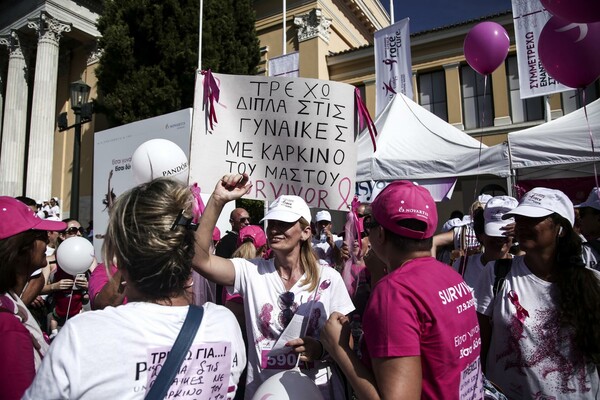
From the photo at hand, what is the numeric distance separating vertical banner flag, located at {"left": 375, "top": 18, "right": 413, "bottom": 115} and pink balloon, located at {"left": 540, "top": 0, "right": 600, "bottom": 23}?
850 centimetres

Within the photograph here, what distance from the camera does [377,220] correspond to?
5.36 feet

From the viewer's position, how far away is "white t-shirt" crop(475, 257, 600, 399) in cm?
193

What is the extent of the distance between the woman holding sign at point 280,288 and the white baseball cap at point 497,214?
1161 mm

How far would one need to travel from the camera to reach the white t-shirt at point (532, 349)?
1.93m

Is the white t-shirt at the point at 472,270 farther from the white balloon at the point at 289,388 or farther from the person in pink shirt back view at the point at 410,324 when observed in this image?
the white balloon at the point at 289,388

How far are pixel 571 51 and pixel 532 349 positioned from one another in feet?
9.15

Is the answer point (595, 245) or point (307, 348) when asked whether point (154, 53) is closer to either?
point (595, 245)

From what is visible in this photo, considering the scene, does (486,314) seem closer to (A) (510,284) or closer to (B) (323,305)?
(A) (510,284)

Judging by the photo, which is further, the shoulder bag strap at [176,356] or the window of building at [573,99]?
the window of building at [573,99]

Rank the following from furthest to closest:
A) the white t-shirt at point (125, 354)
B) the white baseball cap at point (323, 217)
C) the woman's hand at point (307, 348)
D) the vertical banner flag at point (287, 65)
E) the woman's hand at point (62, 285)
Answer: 1. the vertical banner flag at point (287, 65)
2. the white baseball cap at point (323, 217)
3. the woman's hand at point (62, 285)
4. the woman's hand at point (307, 348)
5. the white t-shirt at point (125, 354)

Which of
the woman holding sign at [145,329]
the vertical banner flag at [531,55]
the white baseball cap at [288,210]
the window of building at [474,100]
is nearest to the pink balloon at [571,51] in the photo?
the white baseball cap at [288,210]

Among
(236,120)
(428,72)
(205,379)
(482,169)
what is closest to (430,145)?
(482,169)

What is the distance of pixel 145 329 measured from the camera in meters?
1.15

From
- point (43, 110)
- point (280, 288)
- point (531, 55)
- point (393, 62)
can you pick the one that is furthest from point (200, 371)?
point (43, 110)
